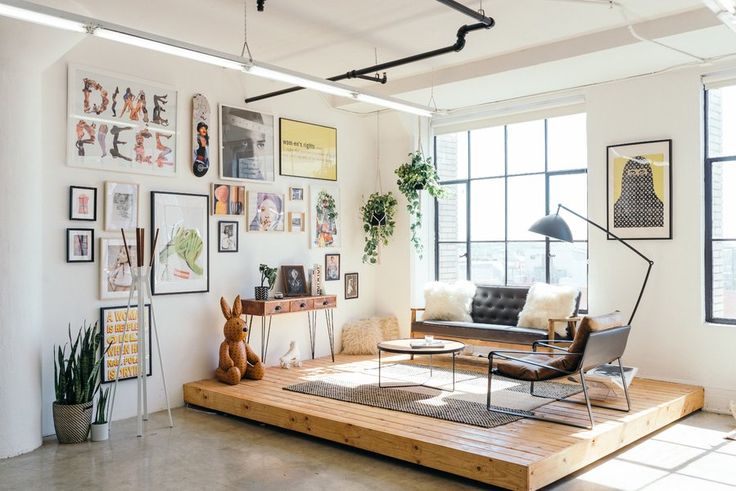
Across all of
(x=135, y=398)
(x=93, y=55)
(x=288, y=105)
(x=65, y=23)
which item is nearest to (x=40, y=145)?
(x=93, y=55)

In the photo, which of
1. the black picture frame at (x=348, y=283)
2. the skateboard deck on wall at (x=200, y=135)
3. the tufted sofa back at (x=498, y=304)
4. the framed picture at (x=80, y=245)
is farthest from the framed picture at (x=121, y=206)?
the tufted sofa back at (x=498, y=304)

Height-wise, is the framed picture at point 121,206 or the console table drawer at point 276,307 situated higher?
the framed picture at point 121,206

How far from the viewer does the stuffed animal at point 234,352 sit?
6.71 m

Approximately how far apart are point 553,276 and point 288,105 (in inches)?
149

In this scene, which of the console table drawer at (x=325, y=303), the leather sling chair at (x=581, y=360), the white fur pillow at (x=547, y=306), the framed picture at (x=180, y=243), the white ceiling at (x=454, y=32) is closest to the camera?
the leather sling chair at (x=581, y=360)

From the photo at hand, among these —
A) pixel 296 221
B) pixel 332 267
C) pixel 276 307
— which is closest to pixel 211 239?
Result: pixel 276 307

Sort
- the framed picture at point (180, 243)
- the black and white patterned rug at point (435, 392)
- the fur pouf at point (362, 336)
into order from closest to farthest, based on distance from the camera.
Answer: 1. the black and white patterned rug at point (435, 392)
2. the framed picture at point (180, 243)
3. the fur pouf at point (362, 336)

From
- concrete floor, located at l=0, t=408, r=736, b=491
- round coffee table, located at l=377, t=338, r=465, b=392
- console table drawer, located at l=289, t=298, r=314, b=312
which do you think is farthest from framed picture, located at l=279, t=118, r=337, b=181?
concrete floor, located at l=0, t=408, r=736, b=491

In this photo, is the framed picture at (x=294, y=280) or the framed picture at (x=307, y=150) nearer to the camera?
the framed picture at (x=294, y=280)

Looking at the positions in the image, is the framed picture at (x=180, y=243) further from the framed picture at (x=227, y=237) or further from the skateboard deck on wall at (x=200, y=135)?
the skateboard deck on wall at (x=200, y=135)

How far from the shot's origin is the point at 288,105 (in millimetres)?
7953

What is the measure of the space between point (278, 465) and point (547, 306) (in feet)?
12.0

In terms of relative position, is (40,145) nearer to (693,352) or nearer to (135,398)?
(135,398)

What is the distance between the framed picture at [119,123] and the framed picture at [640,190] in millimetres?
4652
